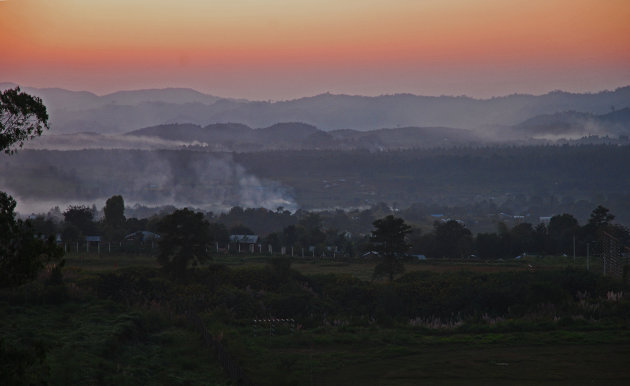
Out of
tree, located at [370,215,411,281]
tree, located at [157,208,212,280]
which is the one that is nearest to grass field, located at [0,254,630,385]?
tree, located at [157,208,212,280]

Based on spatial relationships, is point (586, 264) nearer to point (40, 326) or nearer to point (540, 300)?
point (540, 300)

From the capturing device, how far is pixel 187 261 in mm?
54094

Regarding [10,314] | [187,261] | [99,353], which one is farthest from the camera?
[187,261]

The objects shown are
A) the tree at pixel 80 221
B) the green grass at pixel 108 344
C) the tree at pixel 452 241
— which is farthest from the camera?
the tree at pixel 80 221

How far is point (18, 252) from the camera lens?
17906 millimetres

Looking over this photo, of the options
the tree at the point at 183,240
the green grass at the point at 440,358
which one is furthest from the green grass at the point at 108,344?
the tree at the point at 183,240

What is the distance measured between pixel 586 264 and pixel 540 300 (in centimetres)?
2145

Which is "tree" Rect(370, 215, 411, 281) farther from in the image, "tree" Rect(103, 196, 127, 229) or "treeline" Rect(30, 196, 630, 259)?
"tree" Rect(103, 196, 127, 229)

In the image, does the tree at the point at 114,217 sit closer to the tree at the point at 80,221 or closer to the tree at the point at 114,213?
the tree at the point at 114,213

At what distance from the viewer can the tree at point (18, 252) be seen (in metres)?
17.7

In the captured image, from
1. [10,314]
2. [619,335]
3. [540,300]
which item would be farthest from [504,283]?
[10,314]

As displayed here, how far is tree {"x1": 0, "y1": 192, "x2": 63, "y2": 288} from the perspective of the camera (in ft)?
58.2

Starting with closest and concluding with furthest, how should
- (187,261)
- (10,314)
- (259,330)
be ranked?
(10,314) < (259,330) < (187,261)

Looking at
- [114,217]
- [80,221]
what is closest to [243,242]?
[114,217]
